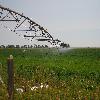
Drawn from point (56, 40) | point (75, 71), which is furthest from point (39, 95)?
point (75, 71)

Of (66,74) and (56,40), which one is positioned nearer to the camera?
(56,40)

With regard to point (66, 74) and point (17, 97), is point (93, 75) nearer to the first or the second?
point (66, 74)

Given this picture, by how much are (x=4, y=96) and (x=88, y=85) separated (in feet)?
20.8

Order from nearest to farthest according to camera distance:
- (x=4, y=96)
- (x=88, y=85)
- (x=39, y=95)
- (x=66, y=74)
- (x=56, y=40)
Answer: (x=4, y=96), (x=39, y=95), (x=56, y=40), (x=88, y=85), (x=66, y=74)

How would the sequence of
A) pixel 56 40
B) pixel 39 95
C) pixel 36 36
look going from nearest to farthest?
pixel 39 95 → pixel 36 36 → pixel 56 40

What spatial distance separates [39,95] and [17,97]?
2.19ft

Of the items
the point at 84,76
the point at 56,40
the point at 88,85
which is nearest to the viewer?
the point at 56,40

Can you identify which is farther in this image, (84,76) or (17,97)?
(84,76)

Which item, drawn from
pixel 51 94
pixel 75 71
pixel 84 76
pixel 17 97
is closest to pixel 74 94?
pixel 51 94

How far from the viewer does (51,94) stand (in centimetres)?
964

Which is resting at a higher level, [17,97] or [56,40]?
[56,40]

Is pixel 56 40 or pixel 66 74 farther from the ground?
pixel 56 40

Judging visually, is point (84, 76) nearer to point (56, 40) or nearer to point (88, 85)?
point (88, 85)

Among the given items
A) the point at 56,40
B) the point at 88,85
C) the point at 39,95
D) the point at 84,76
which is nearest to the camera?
the point at 39,95
